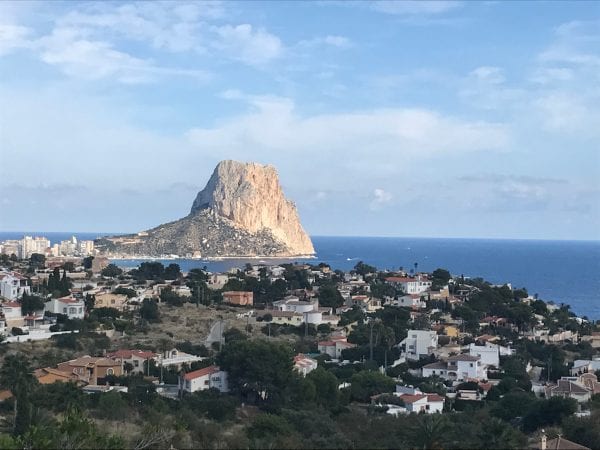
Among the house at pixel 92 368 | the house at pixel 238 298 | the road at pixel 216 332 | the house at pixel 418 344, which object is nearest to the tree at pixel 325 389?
the house at pixel 92 368

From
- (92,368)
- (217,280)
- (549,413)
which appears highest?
(217,280)

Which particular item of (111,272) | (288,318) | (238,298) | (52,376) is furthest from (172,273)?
(52,376)

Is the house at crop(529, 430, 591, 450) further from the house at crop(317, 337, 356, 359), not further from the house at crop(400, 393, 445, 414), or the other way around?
the house at crop(317, 337, 356, 359)

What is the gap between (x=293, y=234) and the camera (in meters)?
186

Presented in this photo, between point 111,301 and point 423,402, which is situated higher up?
point 111,301

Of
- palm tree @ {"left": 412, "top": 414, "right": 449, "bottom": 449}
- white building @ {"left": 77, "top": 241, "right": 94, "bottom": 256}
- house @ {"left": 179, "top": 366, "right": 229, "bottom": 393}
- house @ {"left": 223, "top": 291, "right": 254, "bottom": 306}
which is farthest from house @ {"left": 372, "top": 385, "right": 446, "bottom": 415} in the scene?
white building @ {"left": 77, "top": 241, "right": 94, "bottom": 256}

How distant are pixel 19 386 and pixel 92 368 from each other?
28.3 ft

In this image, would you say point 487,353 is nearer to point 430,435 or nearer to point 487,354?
point 487,354

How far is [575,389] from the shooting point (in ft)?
102

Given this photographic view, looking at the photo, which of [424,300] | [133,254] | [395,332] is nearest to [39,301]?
[395,332]

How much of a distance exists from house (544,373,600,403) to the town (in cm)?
8

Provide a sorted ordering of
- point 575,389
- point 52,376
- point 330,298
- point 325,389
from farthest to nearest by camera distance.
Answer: point 330,298, point 575,389, point 52,376, point 325,389

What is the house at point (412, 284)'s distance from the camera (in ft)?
206

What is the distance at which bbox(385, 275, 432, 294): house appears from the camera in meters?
62.9
